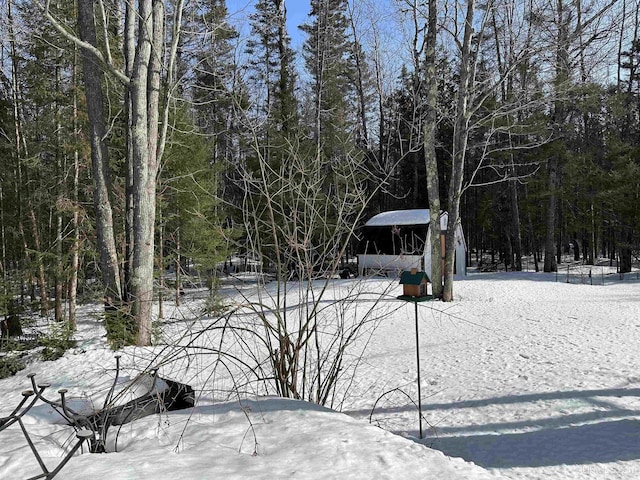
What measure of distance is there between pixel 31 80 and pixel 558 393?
14.0 meters

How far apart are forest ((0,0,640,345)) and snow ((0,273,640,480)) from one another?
3.44 ft

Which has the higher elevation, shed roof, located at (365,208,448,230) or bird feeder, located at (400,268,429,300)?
shed roof, located at (365,208,448,230)

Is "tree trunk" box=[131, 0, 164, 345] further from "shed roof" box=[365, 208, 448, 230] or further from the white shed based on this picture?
"shed roof" box=[365, 208, 448, 230]

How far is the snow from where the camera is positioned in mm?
2379

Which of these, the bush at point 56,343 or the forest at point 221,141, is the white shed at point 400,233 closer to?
the forest at point 221,141

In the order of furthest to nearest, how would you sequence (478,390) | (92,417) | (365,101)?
(365,101)
(478,390)
(92,417)

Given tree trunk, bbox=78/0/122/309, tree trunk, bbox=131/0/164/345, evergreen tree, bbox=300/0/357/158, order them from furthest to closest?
evergreen tree, bbox=300/0/357/158
tree trunk, bbox=78/0/122/309
tree trunk, bbox=131/0/164/345

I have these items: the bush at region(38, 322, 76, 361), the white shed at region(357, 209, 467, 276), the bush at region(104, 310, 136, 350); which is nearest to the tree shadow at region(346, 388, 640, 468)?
the bush at region(104, 310, 136, 350)

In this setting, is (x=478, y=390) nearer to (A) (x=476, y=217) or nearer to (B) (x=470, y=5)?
(B) (x=470, y=5)

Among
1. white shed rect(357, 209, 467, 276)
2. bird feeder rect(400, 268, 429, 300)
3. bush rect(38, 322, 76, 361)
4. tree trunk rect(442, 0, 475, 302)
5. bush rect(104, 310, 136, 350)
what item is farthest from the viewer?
white shed rect(357, 209, 467, 276)

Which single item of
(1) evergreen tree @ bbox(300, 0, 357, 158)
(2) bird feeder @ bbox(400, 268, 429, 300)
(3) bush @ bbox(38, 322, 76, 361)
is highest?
(1) evergreen tree @ bbox(300, 0, 357, 158)

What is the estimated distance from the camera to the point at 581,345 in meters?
6.32

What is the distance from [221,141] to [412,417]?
980 inches

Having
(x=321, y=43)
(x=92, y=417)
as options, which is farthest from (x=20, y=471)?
(x=321, y=43)
